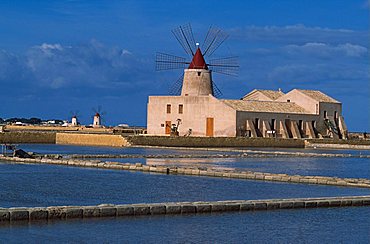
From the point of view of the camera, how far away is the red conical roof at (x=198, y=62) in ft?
123

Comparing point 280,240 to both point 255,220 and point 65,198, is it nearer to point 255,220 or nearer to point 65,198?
point 255,220

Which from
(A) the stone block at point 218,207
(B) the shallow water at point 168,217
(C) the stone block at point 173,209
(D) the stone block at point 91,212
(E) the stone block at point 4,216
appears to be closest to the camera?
(B) the shallow water at point 168,217

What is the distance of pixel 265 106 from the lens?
3691 cm

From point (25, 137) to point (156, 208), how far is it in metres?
25.6

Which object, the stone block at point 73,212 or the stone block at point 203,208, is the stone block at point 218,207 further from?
the stone block at point 73,212

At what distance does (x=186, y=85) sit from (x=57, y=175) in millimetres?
21700

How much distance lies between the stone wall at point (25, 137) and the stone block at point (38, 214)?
24044 mm

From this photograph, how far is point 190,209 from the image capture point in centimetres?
984

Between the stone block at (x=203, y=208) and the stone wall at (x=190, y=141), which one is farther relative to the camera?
the stone wall at (x=190, y=141)

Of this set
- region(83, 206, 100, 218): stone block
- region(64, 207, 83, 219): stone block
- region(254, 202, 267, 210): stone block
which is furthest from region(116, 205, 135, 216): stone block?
region(254, 202, 267, 210): stone block

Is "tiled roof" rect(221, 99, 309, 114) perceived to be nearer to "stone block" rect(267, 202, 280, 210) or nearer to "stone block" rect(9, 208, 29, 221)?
"stone block" rect(267, 202, 280, 210)

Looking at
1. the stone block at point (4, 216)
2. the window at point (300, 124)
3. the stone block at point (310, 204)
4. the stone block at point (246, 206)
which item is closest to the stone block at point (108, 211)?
the stone block at point (4, 216)

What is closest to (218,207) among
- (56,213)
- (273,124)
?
(56,213)

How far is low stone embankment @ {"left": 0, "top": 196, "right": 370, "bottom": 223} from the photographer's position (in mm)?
8656
